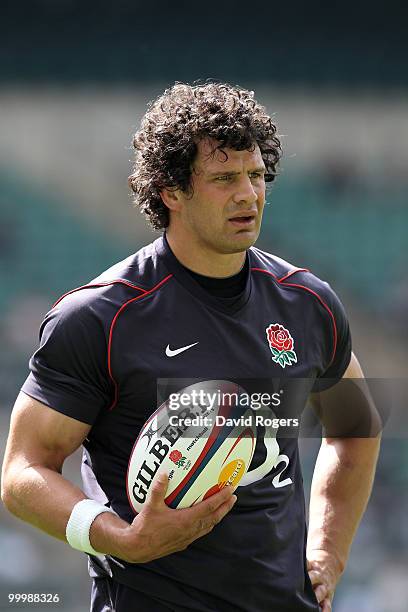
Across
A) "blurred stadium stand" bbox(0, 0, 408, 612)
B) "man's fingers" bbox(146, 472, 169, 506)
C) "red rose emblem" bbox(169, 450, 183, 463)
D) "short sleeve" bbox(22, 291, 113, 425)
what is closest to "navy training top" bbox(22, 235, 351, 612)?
"short sleeve" bbox(22, 291, 113, 425)

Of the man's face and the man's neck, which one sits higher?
the man's face

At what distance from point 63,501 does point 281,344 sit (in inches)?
28.9

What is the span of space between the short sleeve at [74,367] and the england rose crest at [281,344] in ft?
1.56

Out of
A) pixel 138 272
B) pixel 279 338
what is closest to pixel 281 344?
pixel 279 338

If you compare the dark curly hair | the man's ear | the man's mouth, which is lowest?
the man's mouth

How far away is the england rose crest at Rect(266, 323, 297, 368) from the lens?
282 cm

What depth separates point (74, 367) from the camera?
102 inches

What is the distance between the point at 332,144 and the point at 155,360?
9974mm

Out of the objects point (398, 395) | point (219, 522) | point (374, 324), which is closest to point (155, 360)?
point (219, 522)

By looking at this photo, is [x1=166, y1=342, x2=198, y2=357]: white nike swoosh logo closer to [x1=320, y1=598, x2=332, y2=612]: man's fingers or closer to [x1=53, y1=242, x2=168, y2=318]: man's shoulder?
[x1=53, y1=242, x2=168, y2=318]: man's shoulder

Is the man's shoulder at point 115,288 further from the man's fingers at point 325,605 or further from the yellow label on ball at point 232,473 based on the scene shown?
the man's fingers at point 325,605

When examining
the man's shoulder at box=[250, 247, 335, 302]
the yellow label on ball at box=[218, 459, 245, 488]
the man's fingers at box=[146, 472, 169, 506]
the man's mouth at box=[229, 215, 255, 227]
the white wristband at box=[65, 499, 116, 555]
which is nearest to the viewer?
the man's fingers at box=[146, 472, 169, 506]

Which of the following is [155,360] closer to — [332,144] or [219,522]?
[219,522]

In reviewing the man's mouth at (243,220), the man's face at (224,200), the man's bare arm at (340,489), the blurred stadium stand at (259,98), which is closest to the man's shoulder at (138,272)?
the man's face at (224,200)
